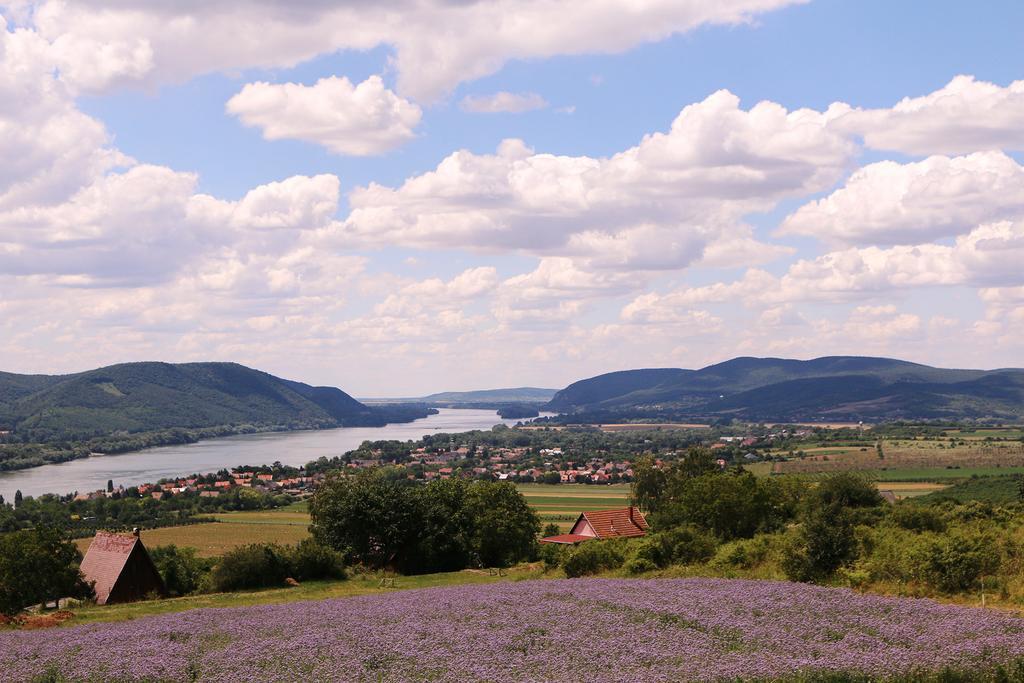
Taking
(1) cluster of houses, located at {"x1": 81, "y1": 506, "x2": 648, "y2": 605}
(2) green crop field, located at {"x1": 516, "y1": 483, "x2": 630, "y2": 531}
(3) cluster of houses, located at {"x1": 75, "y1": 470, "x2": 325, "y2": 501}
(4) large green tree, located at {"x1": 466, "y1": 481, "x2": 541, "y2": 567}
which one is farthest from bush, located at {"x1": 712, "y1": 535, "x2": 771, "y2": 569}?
(3) cluster of houses, located at {"x1": 75, "y1": 470, "x2": 325, "y2": 501}

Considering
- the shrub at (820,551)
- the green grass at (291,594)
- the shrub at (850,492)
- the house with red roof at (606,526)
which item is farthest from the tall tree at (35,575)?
the shrub at (850,492)

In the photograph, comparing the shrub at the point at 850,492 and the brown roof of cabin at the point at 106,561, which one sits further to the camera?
the shrub at the point at 850,492

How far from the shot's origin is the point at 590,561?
38656 millimetres

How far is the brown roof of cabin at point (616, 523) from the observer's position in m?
70.9

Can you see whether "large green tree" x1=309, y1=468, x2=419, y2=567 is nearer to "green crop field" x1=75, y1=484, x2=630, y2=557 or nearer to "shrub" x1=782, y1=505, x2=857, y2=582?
"green crop field" x1=75, y1=484, x2=630, y2=557

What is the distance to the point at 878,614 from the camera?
21.6 m

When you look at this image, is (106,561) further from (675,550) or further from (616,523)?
(616,523)

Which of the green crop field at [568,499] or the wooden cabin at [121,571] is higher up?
the wooden cabin at [121,571]

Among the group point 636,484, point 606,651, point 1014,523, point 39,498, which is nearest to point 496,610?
point 606,651

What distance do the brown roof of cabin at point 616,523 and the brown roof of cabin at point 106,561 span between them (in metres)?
35.4

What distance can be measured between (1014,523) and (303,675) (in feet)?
93.1

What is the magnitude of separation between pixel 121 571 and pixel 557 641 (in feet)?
114

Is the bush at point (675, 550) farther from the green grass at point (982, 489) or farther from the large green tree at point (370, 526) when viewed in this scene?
the green grass at point (982, 489)

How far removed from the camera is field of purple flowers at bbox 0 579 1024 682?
17.2 m
